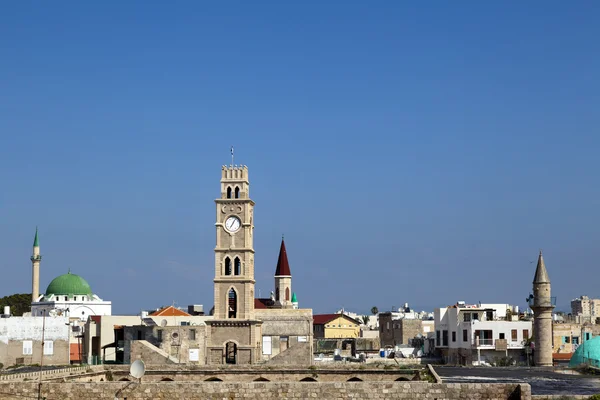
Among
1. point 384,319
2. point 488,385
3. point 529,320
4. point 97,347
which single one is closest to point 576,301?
point 384,319

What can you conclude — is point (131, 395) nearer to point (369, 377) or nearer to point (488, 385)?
point (488, 385)

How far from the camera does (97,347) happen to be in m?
76.5

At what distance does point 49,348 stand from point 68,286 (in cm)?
4390

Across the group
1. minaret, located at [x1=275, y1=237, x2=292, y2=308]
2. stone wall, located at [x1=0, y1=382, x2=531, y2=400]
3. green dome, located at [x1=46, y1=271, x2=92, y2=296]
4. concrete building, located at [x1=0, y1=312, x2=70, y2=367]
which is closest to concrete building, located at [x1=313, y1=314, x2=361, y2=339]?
minaret, located at [x1=275, y1=237, x2=292, y2=308]

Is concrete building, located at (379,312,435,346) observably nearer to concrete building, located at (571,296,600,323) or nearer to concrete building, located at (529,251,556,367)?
concrete building, located at (529,251,556,367)

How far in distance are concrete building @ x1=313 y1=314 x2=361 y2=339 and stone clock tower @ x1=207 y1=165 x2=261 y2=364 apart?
5683 centimetres

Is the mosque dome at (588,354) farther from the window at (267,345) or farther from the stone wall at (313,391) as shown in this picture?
the stone wall at (313,391)

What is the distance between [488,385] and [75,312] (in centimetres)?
7811

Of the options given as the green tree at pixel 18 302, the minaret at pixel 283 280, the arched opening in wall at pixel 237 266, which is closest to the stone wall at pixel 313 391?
the arched opening in wall at pixel 237 266

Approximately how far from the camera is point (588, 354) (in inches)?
2724

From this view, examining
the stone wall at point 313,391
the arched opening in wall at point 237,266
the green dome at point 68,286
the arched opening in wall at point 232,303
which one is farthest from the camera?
the green dome at point 68,286

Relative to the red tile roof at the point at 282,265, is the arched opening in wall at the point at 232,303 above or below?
below

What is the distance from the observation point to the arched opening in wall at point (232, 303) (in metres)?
69.4

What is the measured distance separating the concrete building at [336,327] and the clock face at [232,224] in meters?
57.5
